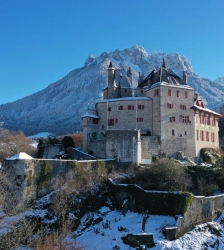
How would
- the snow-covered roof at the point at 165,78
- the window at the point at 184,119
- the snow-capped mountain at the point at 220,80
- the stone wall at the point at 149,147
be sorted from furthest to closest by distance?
1. the snow-capped mountain at the point at 220,80
2. the snow-covered roof at the point at 165,78
3. the window at the point at 184,119
4. the stone wall at the point at 149,147

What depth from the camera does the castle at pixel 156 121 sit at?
45.3 metres

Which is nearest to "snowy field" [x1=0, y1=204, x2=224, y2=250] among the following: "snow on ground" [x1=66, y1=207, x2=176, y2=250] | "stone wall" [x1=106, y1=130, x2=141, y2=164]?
"snow on ground" [x1=66, y1=207, x2=176, y2=250]

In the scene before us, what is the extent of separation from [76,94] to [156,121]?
308ft

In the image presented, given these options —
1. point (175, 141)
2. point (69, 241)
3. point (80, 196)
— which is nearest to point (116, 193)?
point (80, 196)

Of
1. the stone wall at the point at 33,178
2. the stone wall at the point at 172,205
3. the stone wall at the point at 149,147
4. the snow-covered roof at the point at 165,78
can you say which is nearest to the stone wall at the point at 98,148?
the stone wall at the point at 149,147

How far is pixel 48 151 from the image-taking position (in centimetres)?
4772

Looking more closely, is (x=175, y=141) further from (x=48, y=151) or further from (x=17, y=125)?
(x=17, y=125)

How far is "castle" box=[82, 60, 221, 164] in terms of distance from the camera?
45.3 metres

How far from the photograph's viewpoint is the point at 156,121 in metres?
46.9

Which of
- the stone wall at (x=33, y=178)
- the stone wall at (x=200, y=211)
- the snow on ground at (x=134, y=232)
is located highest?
the stone wall at (x=33, y=178)

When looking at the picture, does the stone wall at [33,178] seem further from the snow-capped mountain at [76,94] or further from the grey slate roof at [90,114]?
the snow-capped mountain at [76,94]

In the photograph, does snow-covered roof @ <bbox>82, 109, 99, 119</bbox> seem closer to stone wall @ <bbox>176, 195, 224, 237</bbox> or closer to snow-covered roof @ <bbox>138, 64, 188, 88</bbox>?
snow-covered roof @ <bbox>138, 64, 188, 88</bbox>

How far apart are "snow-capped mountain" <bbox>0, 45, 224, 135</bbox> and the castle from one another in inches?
2348

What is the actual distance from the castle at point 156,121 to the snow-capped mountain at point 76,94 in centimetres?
5963
